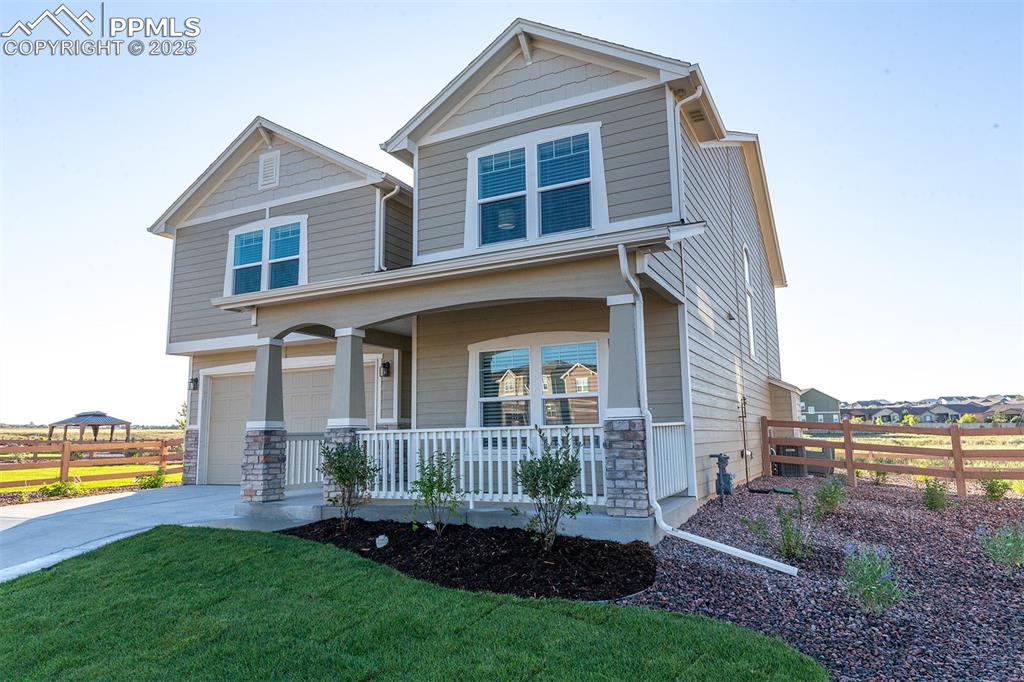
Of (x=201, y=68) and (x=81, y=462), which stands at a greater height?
(x=201, y=68)

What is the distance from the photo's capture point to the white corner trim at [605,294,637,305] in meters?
6.27

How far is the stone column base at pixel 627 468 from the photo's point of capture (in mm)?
5922

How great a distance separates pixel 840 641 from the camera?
389 cm

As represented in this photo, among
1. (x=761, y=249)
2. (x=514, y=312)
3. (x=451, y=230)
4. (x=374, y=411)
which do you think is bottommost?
(x=374, y=411)

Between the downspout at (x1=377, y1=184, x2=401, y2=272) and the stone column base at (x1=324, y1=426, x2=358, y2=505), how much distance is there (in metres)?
3.69

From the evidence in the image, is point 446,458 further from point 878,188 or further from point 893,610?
point 878,188

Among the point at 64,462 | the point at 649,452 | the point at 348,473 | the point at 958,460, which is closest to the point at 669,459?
the point at 649,452

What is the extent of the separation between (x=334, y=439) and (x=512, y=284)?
316cm

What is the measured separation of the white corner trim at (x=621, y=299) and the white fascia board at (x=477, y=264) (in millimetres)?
489

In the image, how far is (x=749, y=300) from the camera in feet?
45.8

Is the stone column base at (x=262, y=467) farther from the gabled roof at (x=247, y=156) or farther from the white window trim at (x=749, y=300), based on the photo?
the white window trim at (x=749, y=300)

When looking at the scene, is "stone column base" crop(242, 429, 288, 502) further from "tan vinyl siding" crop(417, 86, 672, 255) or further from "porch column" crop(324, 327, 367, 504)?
"tan vinyl siding" crop(417, 86, 672, 255)

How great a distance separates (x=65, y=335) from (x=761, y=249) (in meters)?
20.0

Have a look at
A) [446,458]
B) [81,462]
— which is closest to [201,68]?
[446,458]
